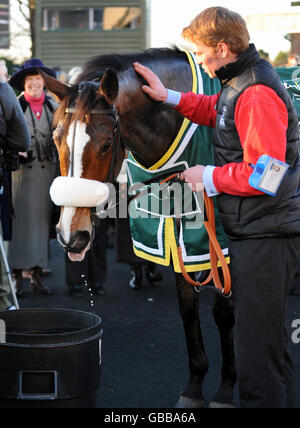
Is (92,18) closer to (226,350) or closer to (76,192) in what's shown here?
(226,350)

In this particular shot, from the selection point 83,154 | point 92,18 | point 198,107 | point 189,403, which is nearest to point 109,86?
point 83,154

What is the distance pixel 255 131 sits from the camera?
2672mm

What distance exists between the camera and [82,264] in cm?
659

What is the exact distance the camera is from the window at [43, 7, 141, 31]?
19453 mm

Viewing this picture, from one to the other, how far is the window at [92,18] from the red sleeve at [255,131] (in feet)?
56.7

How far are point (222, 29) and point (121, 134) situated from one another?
791 mm

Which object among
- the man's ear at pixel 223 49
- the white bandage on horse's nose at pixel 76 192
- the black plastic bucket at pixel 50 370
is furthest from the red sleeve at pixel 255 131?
the black plastic bucket at pixel 50 370

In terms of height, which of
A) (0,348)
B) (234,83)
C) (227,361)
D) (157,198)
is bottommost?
(227,361)

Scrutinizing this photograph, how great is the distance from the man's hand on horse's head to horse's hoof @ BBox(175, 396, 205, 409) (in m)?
1.76

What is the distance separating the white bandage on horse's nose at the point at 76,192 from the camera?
3018 mm

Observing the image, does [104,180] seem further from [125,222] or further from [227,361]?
[125,222]

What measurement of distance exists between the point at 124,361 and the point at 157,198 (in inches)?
59.2

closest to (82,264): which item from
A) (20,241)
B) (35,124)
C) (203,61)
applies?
(20,241)

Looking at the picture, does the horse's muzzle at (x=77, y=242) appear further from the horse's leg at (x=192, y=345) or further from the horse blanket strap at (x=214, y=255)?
the horse's leg at (x=192, y=345)
